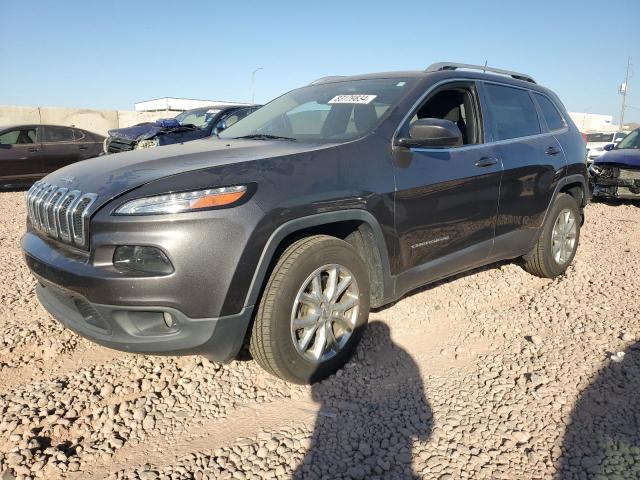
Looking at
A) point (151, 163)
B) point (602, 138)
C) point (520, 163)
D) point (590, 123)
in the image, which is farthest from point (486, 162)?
point (590, 123)

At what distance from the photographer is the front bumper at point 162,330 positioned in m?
2.29

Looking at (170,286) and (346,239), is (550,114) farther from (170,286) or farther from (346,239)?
(170,286)

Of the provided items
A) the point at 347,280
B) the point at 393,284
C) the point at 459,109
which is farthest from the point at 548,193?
the point at 347,280

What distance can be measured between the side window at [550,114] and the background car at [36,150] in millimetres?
9359

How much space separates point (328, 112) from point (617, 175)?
737 centimetres

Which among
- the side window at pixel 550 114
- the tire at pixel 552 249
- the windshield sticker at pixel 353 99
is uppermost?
the windshield sticker at pixel 353 99

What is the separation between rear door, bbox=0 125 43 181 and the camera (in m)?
9.66

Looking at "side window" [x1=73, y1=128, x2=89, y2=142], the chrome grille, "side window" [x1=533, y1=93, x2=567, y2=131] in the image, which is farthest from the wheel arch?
"side window" [x1=73, y1=128, x2=89, y2=142]

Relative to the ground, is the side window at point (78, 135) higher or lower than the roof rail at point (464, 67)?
lower

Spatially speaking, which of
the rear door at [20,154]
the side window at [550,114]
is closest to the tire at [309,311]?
the side window at [550,114]

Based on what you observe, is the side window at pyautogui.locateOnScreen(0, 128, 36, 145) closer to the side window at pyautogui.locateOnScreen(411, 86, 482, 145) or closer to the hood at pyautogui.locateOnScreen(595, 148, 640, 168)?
the side window at pyautogui.locateOnScreen(411, 86, 482, 145)

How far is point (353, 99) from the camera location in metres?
3.44

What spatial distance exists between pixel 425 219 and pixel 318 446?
5.12ft

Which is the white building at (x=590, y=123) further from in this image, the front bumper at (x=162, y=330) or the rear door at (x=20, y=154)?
the front bumper at (x=162, y=330)
